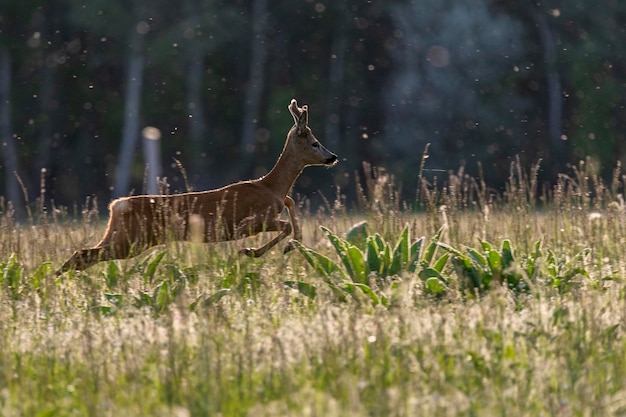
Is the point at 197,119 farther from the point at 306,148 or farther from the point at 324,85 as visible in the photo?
the point at 306,148

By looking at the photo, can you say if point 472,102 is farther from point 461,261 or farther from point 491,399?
point 491,399

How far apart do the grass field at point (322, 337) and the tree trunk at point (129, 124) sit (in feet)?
81.0

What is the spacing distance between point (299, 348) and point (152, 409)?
916 mm

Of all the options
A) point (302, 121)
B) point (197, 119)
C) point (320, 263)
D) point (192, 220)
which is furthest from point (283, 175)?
point (197, 119)

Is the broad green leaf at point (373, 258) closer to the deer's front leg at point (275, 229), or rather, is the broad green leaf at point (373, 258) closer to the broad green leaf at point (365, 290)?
the broad green leaf at point (365, 290)

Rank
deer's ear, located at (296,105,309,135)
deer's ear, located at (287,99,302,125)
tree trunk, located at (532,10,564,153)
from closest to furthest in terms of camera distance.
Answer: deer's ear, located at (296,105,309,135) < deer's ear, located at (287,99,302,125) < tree trunk, located at (532,10,564,153)

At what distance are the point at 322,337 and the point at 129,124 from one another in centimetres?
2846

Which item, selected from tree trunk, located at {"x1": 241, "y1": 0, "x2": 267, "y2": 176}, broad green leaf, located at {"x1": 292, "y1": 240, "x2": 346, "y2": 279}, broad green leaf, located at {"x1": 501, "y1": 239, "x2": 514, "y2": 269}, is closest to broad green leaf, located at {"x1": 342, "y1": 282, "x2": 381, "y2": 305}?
broad green leaf, located at {"x1": 292, "y1": 240, "x2": 346, "y2": 279}

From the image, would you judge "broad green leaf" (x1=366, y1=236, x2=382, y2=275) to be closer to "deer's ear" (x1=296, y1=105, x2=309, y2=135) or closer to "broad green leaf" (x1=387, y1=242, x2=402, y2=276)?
"broad green leaf" (x1=387, y1=242, x2=402, y2=276)

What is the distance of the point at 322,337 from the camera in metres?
5.31

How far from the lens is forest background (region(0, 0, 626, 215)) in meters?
31.6

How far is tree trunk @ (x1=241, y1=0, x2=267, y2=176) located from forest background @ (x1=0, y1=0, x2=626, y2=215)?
50mm

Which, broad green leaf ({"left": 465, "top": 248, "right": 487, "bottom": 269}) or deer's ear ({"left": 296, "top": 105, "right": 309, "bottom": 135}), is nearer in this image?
broad green leaf ({"left": 465, "top": 248, "right": 487, "bottom": 269})

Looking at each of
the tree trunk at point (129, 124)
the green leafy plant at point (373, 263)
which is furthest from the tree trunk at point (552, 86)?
the green leafy plant at point (373, 263)
